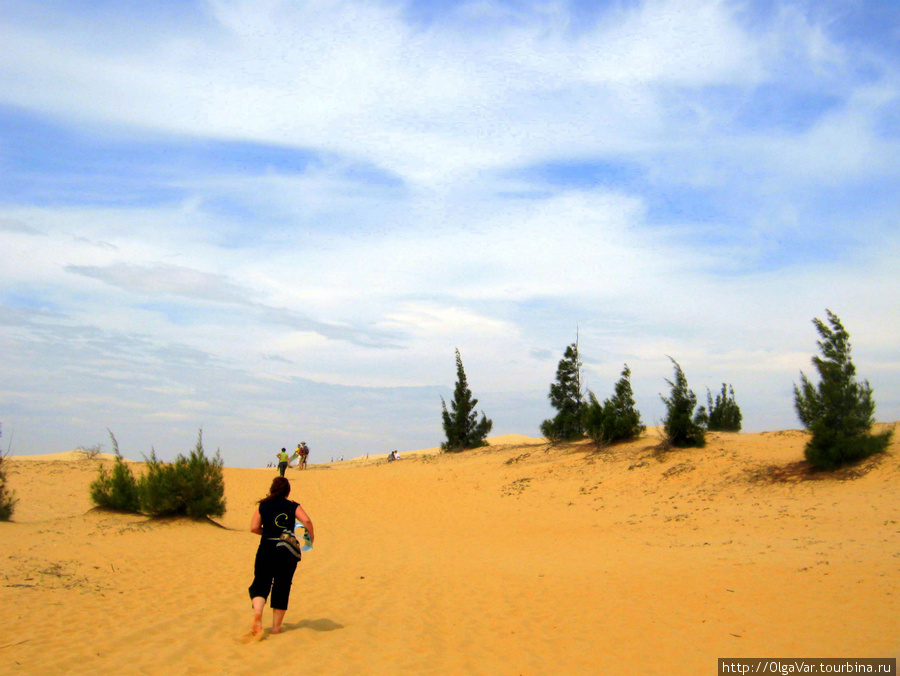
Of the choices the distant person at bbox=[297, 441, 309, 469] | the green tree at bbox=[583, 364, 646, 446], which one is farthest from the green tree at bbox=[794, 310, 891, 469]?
the distant person at bbox=[297, 441, 309, 469]

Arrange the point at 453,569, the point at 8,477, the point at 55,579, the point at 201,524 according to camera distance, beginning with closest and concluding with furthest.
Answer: the point at 55,579, the point at 453,569, the point at 201,524, the point at 8,477

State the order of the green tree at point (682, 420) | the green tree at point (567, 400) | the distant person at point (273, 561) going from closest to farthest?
1. the distant person at point (273, 561)
2. the green tree at point (682, 420)
3. the green tree at point (567, 400)

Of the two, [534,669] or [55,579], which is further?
[55,579]

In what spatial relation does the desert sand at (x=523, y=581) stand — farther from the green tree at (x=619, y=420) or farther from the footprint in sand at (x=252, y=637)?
the green tree at (x=619, y=420)

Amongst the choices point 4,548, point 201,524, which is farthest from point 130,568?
point 201,524

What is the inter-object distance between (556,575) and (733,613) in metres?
3.65

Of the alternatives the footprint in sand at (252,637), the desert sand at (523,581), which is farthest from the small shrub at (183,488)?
the footprint in sand at (252,637)

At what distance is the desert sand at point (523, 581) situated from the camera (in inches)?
265

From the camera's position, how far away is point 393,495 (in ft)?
85.4

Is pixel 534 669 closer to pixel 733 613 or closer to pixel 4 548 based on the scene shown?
pixel 733 613

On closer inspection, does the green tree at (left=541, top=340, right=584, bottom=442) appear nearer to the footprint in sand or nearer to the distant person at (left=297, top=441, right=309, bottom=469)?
the distant person at (left=297, top=441, right=309, bottom=469)

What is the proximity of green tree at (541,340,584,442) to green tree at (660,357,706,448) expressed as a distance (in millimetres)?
9193

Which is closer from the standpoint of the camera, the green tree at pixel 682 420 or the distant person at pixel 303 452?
the green tree at pixel 682 420

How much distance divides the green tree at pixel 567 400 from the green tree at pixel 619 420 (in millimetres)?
5782
